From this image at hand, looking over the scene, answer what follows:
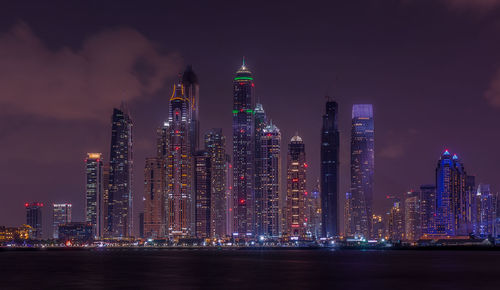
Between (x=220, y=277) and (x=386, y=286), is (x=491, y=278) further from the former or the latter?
(x=220, y=277)

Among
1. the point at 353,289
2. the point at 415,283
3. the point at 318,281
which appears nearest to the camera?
the point at 353,289

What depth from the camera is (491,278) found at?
110 m

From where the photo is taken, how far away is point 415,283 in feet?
329

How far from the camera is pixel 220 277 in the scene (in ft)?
375

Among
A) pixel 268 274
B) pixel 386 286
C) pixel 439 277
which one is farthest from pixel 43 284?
pixel 439 277

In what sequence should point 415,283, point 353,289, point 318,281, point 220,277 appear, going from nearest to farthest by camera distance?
point 353,289
point 415,283
point 318,281
point 220,277

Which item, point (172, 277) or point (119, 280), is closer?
point (119, 280)

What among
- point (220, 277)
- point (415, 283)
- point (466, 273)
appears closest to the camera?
point (415, 283)

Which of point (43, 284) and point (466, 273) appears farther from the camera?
point (466, 273)

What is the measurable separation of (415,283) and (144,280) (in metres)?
39.3

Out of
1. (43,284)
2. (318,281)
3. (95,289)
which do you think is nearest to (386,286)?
(318,281)

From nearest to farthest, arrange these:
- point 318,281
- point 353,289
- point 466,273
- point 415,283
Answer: point 353,289
point 415,283
point 318,281
point 466,273

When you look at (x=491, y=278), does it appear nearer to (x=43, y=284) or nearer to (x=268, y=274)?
(x=268, y=274)

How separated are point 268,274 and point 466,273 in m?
34.9
